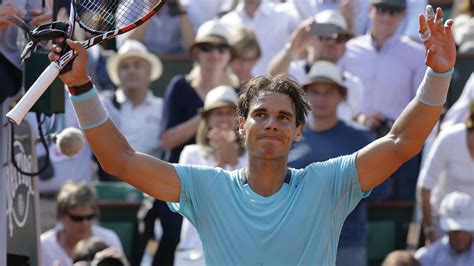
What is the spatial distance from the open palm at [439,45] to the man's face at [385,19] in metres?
5.23

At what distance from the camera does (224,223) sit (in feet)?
14.8

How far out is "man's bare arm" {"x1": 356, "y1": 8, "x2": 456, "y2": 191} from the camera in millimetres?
4473

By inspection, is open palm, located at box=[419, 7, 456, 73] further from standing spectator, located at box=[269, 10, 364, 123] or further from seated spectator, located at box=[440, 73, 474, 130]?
A: seated spectator, located at box=[440, 73, 474, 130]

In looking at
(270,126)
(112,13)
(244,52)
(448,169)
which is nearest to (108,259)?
(112,13)

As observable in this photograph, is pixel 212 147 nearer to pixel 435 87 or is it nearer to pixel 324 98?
pixel 324 98

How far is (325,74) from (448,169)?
4.18 feet

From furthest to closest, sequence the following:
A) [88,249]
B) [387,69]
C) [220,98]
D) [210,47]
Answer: [387,69] → [210,47] → [220,98] → [88,249]

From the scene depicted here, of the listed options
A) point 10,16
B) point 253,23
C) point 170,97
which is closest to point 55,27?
point 10,16

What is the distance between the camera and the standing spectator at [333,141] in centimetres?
759

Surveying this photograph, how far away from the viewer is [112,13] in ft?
15.8

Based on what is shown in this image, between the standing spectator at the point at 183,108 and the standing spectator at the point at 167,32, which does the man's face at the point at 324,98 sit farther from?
the standing spectator at the point at 167,32

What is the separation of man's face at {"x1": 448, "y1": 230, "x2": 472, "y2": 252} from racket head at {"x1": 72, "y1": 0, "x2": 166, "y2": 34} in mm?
4188

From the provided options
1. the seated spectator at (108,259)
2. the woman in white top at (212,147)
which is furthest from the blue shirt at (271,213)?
the woman in white top at (212,147)

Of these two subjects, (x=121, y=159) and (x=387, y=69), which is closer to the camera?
(x=121, y=159)
